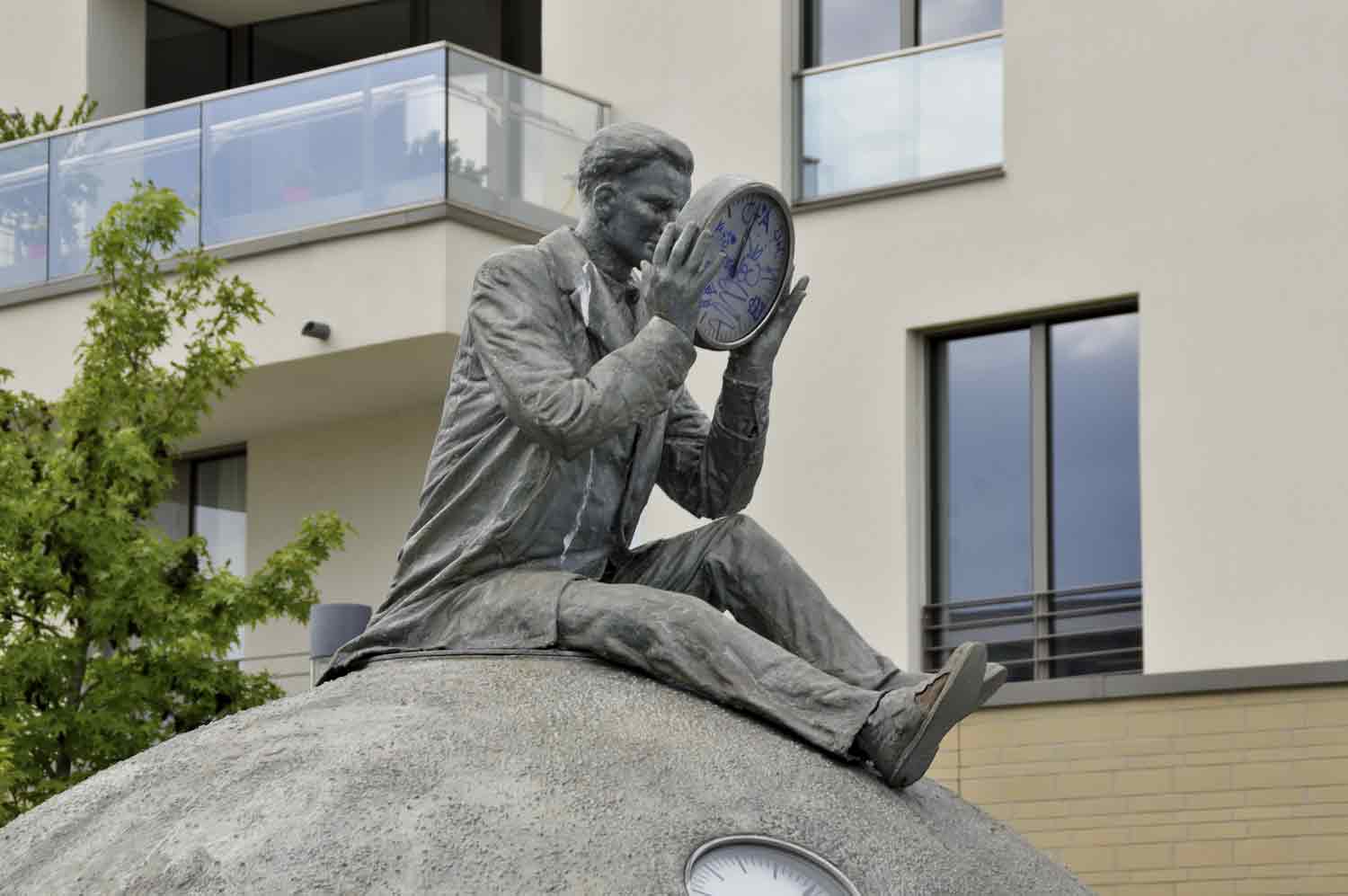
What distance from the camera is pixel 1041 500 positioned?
73.3 feet

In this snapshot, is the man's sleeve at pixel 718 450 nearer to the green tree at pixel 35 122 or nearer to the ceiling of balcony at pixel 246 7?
the green tree at pixel 35 122

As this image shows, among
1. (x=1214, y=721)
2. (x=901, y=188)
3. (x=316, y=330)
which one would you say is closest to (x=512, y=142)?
(x=316, y=330)

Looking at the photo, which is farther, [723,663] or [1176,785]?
[1176,785]

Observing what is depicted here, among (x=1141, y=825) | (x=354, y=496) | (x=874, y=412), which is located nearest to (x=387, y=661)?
(x=1141, y=825)

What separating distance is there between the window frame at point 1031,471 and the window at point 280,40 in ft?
26.3

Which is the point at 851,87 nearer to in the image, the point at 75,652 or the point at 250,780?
the point at 75,652

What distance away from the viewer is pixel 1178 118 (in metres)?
21.9

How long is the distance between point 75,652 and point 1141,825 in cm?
655

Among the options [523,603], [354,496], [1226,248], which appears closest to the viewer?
[523,603]

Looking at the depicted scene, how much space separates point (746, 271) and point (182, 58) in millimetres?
20672

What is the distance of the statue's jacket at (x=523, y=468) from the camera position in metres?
10.7

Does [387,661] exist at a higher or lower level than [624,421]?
lower

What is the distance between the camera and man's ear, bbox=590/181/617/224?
10992mm

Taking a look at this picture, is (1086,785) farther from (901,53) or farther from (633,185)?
(633,185)
